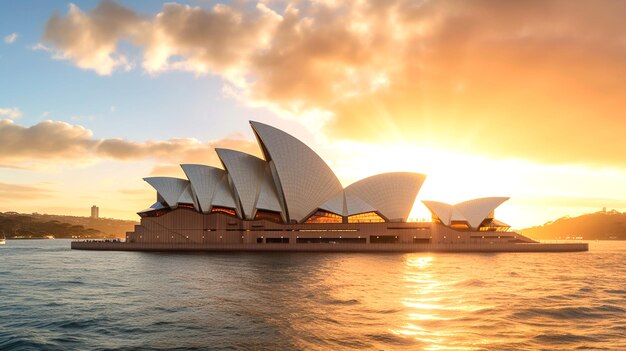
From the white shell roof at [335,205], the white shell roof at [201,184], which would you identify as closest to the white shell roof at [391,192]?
the white shell roof at [335,205]

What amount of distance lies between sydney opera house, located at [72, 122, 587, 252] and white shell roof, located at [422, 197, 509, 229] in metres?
0.27

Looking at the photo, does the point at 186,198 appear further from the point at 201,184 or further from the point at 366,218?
the point at 366,218

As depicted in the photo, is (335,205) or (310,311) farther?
(335,205)

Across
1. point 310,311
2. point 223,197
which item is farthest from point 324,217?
point 310,311

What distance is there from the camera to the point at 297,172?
85.2m

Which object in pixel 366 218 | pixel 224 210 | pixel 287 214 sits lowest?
pixel 366 218

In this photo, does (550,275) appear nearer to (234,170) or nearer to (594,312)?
(594,312)

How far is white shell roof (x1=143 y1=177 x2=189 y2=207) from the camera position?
3494 inches

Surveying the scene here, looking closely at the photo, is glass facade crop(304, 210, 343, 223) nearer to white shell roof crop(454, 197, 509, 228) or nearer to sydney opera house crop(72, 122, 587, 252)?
sydney opera house crop(72, 122, 587, 252)

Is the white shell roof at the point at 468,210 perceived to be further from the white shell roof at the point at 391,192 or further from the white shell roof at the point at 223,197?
the white shell roof at the point at 223,197

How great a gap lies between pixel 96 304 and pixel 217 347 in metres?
14.4

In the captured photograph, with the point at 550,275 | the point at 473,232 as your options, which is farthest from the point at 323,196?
the point at 550,275

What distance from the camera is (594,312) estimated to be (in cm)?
2644

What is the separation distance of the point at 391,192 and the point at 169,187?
150 ft
